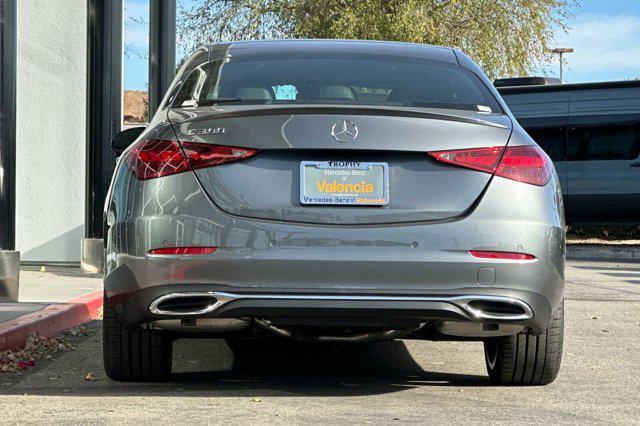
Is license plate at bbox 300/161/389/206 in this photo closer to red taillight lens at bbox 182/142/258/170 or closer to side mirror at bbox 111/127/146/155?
red taillight lens at bbox 182/142/258/170

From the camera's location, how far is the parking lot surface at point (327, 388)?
4.98m

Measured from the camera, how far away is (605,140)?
1922 cm

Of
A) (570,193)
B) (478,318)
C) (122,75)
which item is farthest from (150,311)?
(570,193)

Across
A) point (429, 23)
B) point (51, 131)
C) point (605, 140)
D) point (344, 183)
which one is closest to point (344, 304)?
point (344, 183)

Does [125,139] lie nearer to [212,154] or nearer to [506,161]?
[212,154]

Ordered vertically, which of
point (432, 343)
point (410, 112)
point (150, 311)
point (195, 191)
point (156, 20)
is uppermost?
point (156, 20)

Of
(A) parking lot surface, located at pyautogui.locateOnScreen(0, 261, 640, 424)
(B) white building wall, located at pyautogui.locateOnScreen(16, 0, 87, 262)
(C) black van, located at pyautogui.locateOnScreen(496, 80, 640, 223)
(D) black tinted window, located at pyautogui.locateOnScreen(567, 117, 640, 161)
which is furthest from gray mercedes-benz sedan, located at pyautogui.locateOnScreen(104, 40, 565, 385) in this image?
(C) black van, located at pyautogui.locateOnScreen(496, 80, 640, 223)

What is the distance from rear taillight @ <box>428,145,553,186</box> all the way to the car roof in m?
0.96

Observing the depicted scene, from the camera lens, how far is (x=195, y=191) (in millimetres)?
4996

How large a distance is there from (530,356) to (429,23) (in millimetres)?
22098

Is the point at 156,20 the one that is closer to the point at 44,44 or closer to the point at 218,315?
the point at 44,44

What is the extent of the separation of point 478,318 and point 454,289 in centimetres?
16

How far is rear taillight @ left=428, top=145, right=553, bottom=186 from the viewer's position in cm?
502

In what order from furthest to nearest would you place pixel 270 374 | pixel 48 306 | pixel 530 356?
1. pixel 48 306
2. pixel 270 374
3. pixel 530 356
